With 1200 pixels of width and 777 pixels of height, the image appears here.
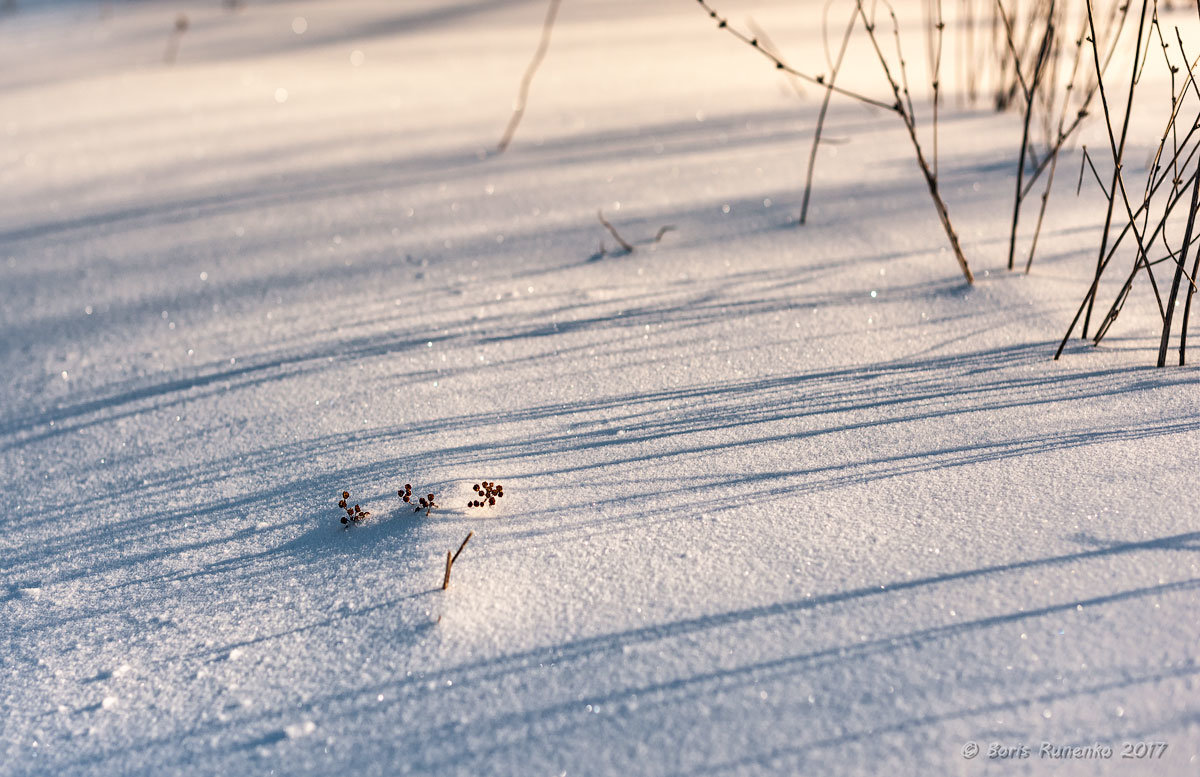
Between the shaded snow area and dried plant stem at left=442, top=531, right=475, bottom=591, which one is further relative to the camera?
dried plant stem at left=442, top=531, right=475, bottom=591

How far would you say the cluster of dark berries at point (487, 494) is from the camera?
1.05m

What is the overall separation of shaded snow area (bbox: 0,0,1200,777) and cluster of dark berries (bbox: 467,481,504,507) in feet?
0.08

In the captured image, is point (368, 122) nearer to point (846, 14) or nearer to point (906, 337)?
point (906, 337)

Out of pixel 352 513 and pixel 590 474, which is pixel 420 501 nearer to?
pixel 352 513

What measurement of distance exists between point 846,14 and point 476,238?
3054mm

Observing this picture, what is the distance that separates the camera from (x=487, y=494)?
105 cm

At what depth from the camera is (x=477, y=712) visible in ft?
2.64

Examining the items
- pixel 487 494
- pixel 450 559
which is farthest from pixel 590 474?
pixel 450 559

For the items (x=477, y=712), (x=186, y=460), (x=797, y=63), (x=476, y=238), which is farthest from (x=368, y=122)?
(x=477, y=712)

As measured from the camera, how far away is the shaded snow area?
2.60ft

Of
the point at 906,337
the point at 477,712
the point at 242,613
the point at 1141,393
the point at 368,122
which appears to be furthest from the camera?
the point at 368,122

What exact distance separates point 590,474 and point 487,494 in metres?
0.13

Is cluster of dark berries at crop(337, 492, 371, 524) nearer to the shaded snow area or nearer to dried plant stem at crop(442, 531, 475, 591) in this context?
the shaded snow area

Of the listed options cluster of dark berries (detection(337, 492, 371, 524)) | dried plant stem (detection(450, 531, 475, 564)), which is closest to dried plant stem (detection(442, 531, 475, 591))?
dried plant stem (detection(450, 531, 475, 564))
